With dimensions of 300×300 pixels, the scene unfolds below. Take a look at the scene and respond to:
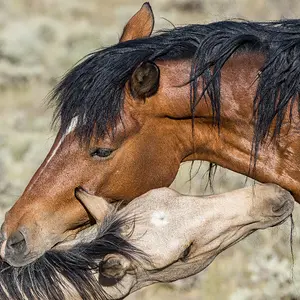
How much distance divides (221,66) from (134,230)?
3.71 feet

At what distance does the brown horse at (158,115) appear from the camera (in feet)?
14.0

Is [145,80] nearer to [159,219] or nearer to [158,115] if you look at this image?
[158,115]

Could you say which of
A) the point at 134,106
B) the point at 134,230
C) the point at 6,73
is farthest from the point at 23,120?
the point at 134,230

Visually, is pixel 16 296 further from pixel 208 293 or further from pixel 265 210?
pixel 208 293

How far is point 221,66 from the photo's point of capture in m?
4.28

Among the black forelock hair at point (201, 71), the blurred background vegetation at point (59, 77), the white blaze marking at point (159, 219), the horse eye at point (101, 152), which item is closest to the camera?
the white blaze marking at point (159, 219)

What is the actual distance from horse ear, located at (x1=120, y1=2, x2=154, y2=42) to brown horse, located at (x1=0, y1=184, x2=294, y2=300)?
137cm

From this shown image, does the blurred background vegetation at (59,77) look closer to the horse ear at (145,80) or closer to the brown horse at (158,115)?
the brown horse at (158,115)

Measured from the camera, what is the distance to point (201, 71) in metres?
4.27

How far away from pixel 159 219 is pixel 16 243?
98 centimetres

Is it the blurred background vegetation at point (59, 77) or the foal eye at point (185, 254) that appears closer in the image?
the foal eye at point (185, 254)

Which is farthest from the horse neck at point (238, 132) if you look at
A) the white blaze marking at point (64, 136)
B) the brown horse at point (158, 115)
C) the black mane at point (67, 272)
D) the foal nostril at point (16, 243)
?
the black mane at point (67, 272)

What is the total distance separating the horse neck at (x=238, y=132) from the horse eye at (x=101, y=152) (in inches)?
15.2

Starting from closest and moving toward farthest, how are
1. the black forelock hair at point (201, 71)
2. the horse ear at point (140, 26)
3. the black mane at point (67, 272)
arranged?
the black mane at point (67, 272) → the black forelock hair at point (201, 71) → the horse ear at point (140, 26)
